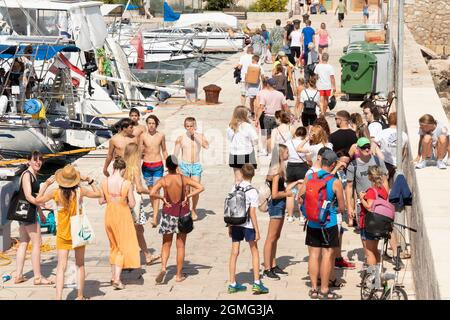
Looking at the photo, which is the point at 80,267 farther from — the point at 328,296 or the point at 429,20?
the point at 429,20

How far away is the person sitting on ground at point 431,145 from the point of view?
1314cm

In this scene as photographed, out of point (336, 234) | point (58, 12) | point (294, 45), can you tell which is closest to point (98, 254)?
point (336, 234)

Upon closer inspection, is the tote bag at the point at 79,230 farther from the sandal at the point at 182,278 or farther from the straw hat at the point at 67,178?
the sandal at the point at 182,278

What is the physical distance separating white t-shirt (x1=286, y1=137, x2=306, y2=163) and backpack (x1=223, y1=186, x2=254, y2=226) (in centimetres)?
291

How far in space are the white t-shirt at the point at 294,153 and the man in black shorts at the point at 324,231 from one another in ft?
9.10

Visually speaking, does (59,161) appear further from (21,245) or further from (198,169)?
(21,245)

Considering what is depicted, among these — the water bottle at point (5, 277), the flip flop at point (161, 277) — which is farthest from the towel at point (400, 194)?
the water bottle at point (5, 277)

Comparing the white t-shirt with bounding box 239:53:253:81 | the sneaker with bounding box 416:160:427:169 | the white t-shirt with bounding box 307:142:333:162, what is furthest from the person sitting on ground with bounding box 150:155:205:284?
the white t-shirt with bounding box 239:53:253:81

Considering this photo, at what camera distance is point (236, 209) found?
11.4m

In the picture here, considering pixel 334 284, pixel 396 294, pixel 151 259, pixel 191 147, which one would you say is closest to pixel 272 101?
pixel 191 147

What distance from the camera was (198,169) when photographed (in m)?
15.1

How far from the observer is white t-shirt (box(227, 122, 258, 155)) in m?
15.0

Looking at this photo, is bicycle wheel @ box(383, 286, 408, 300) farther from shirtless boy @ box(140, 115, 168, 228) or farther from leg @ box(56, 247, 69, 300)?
shirtless boy @ box(140, 115, 168, 228)
